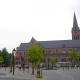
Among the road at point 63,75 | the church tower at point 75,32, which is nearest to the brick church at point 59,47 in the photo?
the church tower at point 75,32

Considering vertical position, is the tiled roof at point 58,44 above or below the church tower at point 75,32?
below

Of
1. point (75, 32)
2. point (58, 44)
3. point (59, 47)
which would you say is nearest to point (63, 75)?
point (59, 47)

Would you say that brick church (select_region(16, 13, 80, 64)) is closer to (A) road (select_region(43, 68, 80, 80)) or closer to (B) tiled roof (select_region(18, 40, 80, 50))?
(B) tiled roof (select_region(18, 40, 80, 50))

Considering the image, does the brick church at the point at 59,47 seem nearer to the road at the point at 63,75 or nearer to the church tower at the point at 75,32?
the church tower at the point at 75,32

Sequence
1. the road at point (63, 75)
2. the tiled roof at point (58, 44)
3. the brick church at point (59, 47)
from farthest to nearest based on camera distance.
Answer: the tiled roof at point (58, 44)
the brick church at point (59, 47)
the road at point (63, 75)

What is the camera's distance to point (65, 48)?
380ft

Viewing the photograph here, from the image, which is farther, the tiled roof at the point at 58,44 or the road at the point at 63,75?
the tiled roof at the point at 58,44

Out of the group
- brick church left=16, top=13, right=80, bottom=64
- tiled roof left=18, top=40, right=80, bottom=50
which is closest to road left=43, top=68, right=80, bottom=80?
brick church left=16, top=13, right=80, bottom=64

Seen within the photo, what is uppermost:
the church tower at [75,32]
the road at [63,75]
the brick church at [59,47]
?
the church tower at [75,32]

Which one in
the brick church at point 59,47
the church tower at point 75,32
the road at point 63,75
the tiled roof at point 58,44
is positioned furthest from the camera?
the church tower at point 75,32

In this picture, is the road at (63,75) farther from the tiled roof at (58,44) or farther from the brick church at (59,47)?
the tiled roof at (58,44)

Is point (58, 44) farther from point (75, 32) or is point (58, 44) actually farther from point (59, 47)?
point (75, 32)

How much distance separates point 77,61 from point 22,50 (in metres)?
35.5

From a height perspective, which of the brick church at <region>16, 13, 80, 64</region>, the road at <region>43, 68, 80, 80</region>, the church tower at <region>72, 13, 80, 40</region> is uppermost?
the church tower at <region>72, 13, 80, 40</region>
